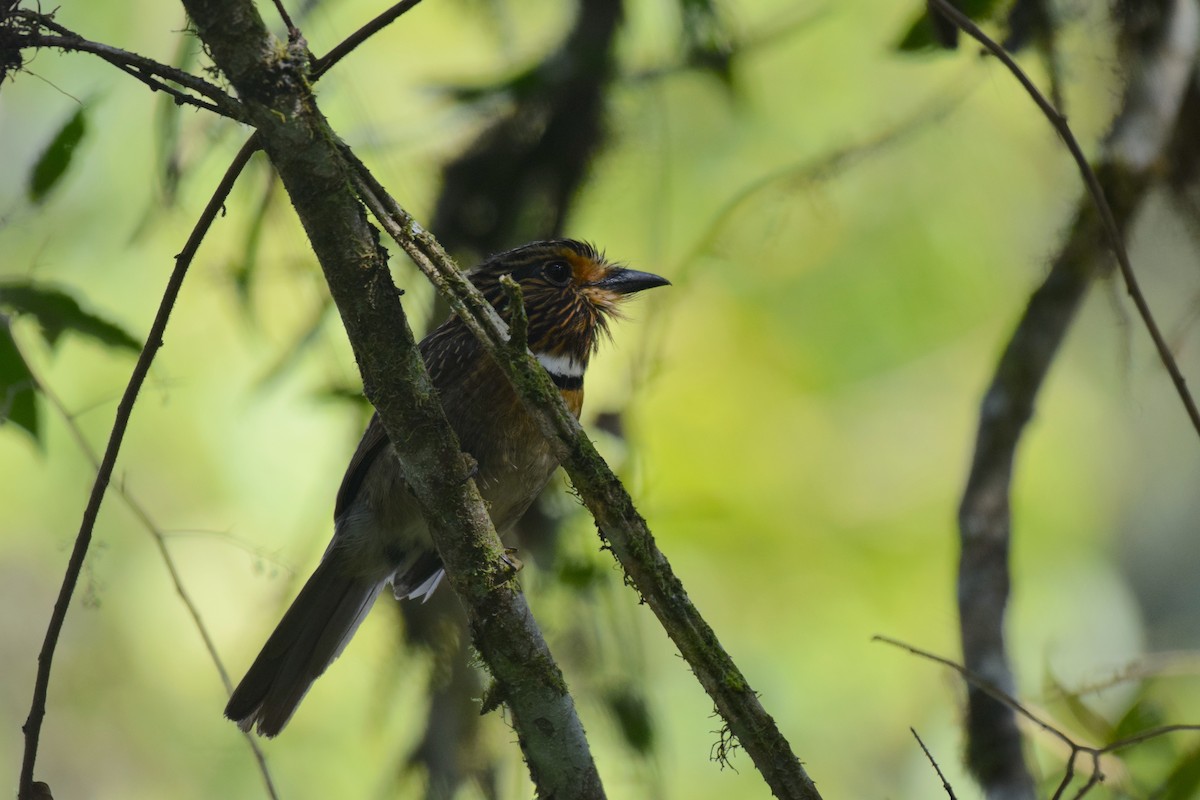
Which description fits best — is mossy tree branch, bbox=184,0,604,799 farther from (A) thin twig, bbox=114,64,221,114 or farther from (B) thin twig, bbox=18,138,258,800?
(B) thin twig, bbox=18,138,258,800

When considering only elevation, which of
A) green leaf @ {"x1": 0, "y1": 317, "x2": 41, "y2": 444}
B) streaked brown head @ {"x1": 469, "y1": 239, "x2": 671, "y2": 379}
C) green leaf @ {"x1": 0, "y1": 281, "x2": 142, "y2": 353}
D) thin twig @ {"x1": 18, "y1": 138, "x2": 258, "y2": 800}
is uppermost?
streaked brown head @ {"x1": 469, "y1": 239, "x2": 671, "y2": 379}

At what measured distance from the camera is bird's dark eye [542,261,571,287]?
134 inches

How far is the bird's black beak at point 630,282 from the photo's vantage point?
337cm

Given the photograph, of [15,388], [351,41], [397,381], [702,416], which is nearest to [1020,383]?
[397,381]

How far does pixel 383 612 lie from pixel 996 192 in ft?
12.7

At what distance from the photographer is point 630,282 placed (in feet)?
11.2

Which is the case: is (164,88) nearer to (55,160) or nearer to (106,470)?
(106,470)

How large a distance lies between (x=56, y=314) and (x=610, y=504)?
1201 millimetres

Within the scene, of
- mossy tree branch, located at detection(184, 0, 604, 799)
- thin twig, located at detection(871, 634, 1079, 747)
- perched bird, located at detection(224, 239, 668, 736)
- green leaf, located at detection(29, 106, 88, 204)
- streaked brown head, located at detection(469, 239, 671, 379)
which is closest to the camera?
mossy tree branch, located at detection(184, 0, 604, 799)

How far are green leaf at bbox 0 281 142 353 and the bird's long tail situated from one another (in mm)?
1073

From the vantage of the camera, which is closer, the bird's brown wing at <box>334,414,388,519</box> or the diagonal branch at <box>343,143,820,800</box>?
the diagonal branch at <box>343,143,820,800</box>

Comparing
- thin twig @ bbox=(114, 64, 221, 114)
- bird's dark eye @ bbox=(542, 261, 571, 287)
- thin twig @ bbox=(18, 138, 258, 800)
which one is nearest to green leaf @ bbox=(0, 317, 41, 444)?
thin twig @ bbox=(18, 138, 258, 800)

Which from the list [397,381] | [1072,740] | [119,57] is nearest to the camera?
[119,57]

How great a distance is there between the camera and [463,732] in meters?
3.68
